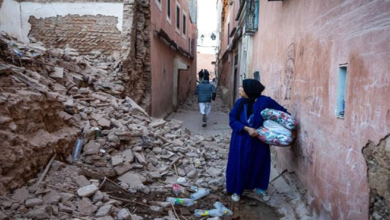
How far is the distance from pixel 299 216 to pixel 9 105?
3482 millimetres

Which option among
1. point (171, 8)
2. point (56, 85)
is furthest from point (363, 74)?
point (171, 8)

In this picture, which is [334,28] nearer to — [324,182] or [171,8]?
[324,182]

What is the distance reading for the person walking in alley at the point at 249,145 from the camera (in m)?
3.88

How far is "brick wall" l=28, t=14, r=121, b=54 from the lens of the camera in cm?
837

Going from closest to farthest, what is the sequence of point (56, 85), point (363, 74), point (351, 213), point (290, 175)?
point (363, 74)
point (351, 213)
point (290, 175)
point (56, 85)

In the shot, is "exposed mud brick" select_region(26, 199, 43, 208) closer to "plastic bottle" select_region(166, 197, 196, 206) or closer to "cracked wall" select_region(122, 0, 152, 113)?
"plastic bottle" select_region(166, 197, 196, 206)

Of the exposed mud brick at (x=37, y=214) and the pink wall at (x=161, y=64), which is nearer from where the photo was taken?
the exposed mud brick at (x=37, y=214)

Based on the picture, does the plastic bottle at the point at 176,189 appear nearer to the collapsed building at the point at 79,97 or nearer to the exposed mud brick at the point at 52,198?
the collapsed building at the point at 79,97

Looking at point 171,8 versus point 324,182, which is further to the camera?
point 171,8

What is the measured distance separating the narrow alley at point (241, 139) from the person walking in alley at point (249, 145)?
15mm

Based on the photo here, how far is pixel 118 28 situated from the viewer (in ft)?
27.5

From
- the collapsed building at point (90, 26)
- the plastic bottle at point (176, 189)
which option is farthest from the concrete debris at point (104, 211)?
the collapsed building at point (90, 26)

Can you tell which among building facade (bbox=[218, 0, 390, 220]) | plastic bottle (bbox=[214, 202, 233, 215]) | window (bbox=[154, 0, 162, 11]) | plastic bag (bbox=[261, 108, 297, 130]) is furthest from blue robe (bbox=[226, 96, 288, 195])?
window (bbox=[154, 0, 162, 11])

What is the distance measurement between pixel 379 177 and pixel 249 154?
2.04 metres
